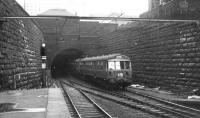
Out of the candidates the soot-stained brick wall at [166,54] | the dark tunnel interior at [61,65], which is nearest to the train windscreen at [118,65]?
the soot-stained brick wall at [166,54]

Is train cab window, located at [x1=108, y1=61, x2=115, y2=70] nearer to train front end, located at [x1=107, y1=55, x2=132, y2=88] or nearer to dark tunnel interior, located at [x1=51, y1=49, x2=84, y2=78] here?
train front end, located at [x1=107, y1=55, x2=132, y2=88]

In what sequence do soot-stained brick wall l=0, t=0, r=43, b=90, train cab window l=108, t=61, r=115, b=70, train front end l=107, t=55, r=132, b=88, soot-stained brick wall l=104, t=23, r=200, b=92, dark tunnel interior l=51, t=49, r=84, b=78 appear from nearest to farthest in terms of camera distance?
1. soot-stained brick wall l=0, t=0, r=43, b=90
2. soot-stained brick wall l=104, t=23, r=200, b=92
3. train front end l=107, t=55, r=132, b=88
4. train cab window l=108, t=61, r=115, b=70
5. dark tunnel interior l=51, t=49, r=84, b=78

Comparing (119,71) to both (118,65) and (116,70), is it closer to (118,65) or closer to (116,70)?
(116,70)

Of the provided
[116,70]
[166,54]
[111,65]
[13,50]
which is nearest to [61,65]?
[111,65]

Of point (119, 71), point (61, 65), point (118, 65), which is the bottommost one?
point (119, 71)

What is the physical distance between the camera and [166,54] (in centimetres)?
1884

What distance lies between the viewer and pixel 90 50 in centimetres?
3647

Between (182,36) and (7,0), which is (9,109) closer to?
(7,0)

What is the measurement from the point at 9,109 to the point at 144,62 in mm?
14411

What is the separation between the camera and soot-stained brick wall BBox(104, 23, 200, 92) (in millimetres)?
16016

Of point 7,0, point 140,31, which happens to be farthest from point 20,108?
point 140,31

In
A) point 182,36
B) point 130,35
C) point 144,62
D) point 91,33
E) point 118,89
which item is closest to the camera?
point 182,36

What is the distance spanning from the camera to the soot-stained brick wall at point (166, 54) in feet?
52.5

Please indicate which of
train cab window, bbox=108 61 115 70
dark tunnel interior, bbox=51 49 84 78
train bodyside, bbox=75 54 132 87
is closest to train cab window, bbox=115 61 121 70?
train bodyside, bbox=75 54 132 87
